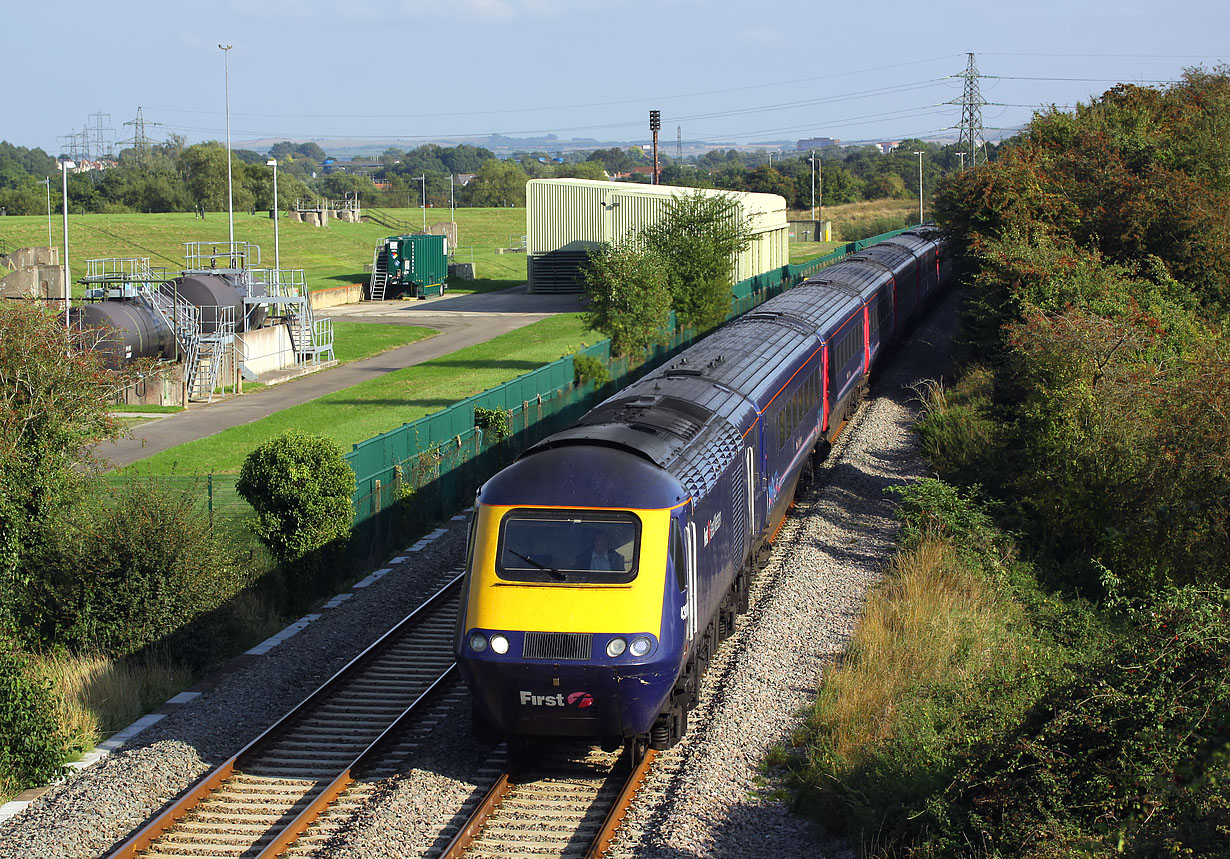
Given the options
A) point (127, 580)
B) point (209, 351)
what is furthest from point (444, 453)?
point (209, 351)

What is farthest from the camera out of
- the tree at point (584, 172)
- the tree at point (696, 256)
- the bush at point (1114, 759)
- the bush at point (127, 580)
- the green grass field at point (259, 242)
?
the tree at point (584, 172)

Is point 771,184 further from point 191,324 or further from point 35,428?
point 35,428

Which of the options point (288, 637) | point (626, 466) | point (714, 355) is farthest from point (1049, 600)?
point (288, 637)

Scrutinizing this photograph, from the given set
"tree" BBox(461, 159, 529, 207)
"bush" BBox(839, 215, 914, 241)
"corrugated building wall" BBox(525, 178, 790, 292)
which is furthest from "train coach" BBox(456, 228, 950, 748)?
"tree" BBox(461, 159, 529, 207)

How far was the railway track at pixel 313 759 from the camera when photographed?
9.65m

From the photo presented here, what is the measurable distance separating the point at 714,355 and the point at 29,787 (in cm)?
1128

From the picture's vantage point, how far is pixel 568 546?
10.3m

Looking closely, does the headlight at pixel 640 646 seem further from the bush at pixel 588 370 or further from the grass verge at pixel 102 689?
the bush at pixel 588 370

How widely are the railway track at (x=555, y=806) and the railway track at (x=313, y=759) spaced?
1347mm

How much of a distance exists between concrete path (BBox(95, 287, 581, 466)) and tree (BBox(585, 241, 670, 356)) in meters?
9.29

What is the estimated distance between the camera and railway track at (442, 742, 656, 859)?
9.36m

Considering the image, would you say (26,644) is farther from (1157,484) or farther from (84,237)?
(84,237)

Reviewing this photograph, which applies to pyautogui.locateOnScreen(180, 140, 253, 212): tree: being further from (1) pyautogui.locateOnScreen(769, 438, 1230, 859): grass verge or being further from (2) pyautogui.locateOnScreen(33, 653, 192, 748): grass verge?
(1) pyautogui.locateOnScreen(769, 438, 1230, 859): grass verge

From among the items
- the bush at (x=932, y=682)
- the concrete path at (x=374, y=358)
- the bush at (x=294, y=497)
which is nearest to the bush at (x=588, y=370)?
the concrete path at (x=374, y=358)
